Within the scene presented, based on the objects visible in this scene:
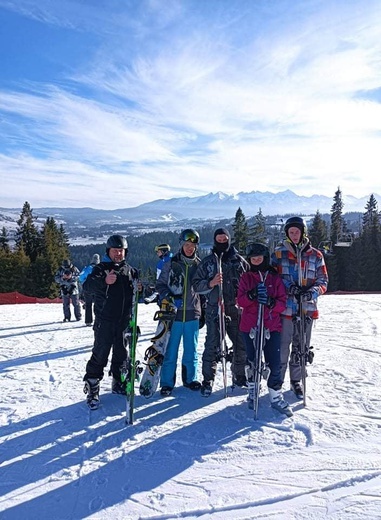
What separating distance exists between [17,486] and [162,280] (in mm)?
2927

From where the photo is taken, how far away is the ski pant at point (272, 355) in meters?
4.94

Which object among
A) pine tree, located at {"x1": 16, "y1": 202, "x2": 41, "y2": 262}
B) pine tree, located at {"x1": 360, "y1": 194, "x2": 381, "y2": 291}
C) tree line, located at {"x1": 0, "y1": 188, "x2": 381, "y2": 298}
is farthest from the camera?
pine tree, located at {"x1": 16, "y1": 202, "x2": 41, "y2": 262}

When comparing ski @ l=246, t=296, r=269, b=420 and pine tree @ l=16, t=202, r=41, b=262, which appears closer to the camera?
ski @ l=246, t=296, r=269, b=420

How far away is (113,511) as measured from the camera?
328 cm

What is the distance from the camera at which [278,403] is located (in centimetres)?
504

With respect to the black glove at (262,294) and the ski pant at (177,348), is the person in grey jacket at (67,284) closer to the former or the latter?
the ski pant at (177,348)

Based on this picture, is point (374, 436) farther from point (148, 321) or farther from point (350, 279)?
point (350, 279)

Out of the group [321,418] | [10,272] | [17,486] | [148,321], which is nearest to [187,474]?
[17,486]

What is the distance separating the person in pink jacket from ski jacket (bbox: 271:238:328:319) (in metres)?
0.35

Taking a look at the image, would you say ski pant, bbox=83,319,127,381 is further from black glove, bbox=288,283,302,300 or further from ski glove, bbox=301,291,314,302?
ski glove, bbox=301,291,314,302

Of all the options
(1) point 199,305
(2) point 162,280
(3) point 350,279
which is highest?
(2) point 162,280

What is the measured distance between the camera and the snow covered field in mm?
3336

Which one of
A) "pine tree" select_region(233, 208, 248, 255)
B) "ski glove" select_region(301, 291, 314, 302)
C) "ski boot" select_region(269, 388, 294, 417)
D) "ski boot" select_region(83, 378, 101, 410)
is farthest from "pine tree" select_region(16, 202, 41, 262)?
"ski glove" select_region(301, 291, 314, 302)

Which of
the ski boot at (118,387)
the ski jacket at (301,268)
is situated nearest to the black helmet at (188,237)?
the ski jacket at (301,268)
